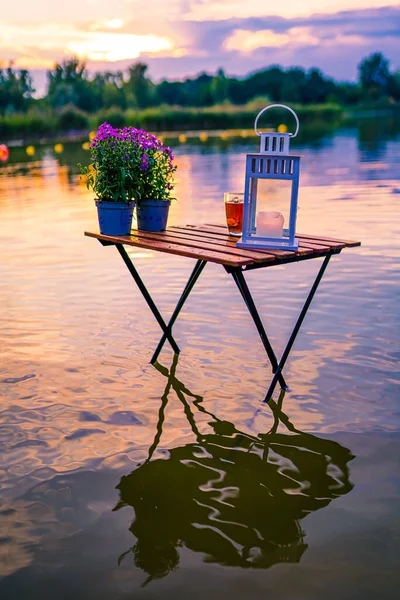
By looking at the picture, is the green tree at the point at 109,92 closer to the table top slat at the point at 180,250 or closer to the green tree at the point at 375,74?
the green tree at the point at 375,74

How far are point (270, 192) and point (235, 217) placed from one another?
364 mm

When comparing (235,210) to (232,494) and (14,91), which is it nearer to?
(232,494)

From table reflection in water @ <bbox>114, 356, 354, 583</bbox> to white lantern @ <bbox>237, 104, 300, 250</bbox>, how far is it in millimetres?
1151

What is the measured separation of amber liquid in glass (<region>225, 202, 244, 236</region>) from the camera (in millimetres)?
4676

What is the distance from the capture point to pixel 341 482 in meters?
3.82

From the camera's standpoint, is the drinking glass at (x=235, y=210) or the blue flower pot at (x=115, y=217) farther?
the blue flower pot at (x=115, y=217)

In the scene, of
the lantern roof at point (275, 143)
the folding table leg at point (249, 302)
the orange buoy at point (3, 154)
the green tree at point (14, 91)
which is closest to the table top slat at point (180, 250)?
the folding table leg at point (249, 302)

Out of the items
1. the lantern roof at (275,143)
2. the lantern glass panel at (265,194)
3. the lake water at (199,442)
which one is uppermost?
the lantern roof at (275,143)

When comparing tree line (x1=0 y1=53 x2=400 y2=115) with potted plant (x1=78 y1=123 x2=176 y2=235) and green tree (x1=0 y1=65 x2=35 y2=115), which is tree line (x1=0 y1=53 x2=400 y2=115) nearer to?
green tree (x1=0 y1=65 x2=35 y2=115)

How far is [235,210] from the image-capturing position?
470cm

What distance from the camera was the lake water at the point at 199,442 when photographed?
318cm

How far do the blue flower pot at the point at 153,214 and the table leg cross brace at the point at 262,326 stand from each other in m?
0.83

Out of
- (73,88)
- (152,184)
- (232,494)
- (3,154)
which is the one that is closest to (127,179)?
(152,184)

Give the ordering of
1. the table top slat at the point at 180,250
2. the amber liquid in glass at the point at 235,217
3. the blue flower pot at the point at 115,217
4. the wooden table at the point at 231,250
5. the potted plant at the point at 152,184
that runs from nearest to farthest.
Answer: the table top slat at the point at 180,250
the wooden table at the point at 231,250
the amber liquid in glass at the point at 235,217
the blue flower pot at the point at 115,217
the potted plant at the point at 152,184
